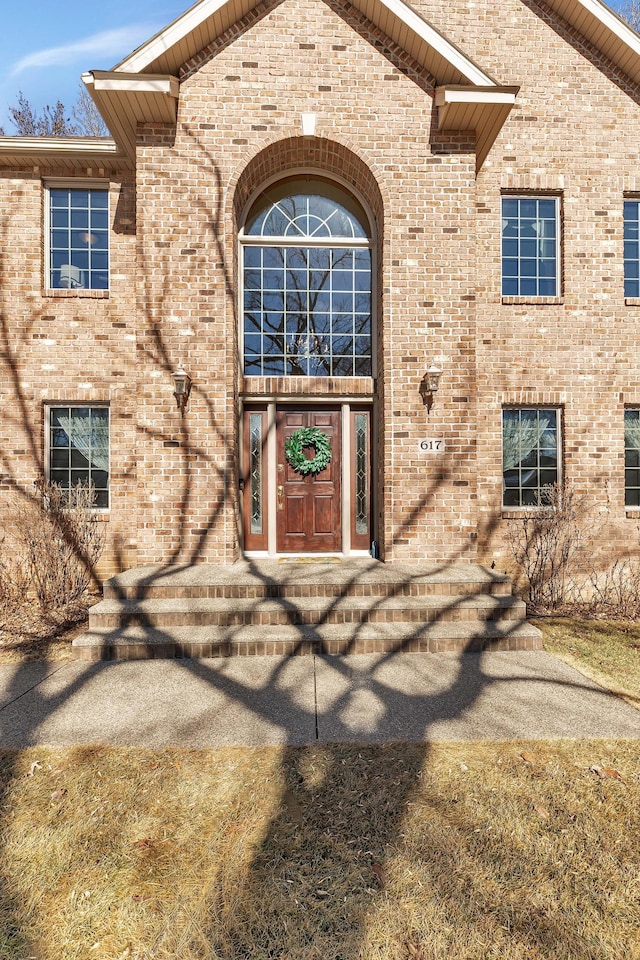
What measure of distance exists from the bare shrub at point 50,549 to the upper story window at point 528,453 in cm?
643

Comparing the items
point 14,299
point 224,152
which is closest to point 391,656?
point 224,152

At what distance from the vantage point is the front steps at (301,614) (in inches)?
187

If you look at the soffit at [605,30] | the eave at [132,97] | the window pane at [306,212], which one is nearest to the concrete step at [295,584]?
the window pane at [306,212]

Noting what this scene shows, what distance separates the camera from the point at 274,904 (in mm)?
2057

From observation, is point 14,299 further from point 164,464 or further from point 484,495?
point 484,495

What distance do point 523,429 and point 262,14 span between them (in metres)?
6.91

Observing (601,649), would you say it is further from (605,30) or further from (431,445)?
(605,30)

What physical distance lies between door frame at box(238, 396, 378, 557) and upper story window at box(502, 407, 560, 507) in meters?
2.23

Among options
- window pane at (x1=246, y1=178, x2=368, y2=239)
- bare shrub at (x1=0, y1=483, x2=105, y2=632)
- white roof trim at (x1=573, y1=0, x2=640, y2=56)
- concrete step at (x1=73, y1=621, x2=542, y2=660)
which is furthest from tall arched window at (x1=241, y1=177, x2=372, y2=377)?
white roof trim at (x1=573, y1=0, x2=640, y2=56)

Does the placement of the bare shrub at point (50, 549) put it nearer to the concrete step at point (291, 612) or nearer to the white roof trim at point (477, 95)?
the concrete step at point (291, 612)

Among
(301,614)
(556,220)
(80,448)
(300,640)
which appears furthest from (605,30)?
(80,448)

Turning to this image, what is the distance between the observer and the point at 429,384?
6156mm

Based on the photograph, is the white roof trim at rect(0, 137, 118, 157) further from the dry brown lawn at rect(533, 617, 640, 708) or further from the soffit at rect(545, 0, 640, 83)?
the dry brown lawn at rect(533, 617, 640, 708)

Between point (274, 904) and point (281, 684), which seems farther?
point (281, 684)
